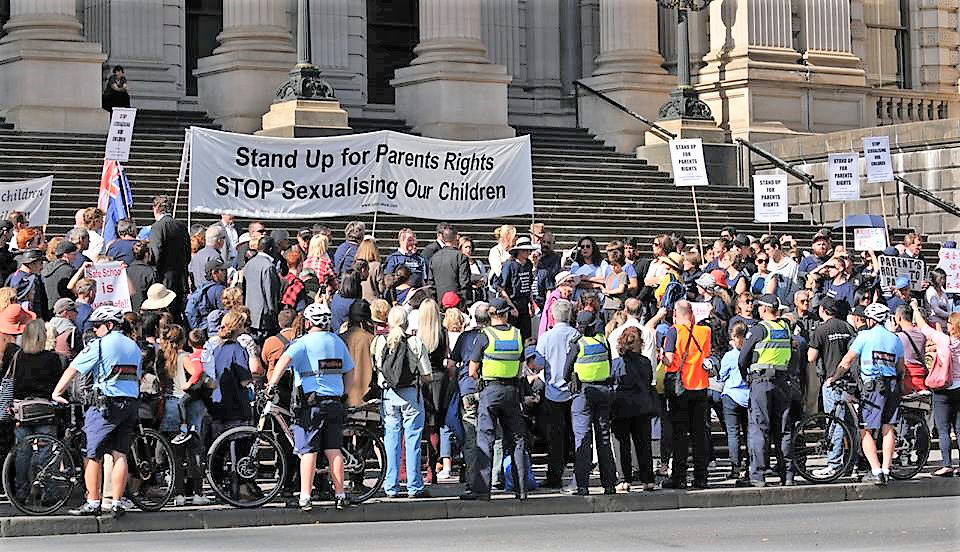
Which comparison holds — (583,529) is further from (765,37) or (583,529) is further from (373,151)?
(765,37)

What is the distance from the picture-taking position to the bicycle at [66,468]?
55.3ft

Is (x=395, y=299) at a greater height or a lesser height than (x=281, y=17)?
lesser

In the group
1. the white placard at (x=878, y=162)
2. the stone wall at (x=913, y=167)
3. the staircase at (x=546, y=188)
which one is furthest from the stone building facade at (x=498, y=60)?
the white placard at (x=878, y=162)

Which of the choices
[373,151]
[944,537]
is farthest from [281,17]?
[944,537]

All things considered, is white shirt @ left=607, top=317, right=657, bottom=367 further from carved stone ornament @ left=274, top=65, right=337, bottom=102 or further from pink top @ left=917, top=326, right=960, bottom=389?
carved stone ornament @ left=274, top=65, right=337, bottom=102

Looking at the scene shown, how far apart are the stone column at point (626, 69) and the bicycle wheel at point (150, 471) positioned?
20365 millimetres

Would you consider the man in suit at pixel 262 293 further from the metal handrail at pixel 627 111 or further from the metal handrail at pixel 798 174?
the metal handrail at pixel 798 174

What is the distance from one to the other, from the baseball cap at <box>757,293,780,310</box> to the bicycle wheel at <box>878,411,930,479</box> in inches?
70.7

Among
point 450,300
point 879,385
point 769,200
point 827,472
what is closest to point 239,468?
point 450,300

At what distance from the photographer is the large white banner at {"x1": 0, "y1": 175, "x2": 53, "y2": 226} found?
23.9 m

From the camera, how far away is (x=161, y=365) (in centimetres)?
1802

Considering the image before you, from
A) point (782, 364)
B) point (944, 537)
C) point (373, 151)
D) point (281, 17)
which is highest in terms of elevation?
point (281, 17)

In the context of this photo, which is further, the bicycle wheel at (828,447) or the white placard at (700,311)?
the white placard at (700,311)

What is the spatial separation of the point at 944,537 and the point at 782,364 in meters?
4.41
